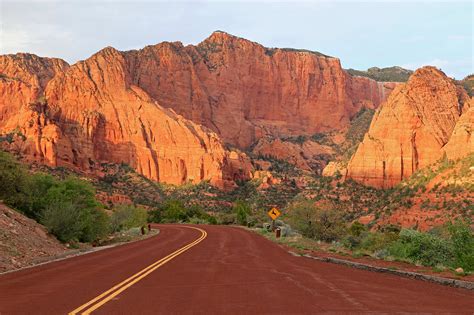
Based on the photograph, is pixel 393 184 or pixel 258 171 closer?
pixel 393 184

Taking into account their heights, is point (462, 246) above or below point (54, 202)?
below

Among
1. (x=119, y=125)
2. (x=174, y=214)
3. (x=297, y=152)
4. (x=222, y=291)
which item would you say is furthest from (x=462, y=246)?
(x=297, y=152)

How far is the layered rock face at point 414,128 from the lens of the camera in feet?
269

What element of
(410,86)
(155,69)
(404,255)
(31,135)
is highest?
(155,69)

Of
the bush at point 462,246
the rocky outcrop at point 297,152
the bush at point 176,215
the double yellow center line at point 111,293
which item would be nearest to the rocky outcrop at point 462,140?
the bush at point 176,215

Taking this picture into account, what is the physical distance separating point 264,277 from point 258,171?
108m

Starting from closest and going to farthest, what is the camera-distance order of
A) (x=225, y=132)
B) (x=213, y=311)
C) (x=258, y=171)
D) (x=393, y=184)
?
(x=213, y=311), (x=393, y=184), (x=258, y=171), (x=225, y=132)

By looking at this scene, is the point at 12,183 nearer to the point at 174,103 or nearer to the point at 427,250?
the point at 427,250

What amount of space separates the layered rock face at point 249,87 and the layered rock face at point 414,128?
6926 centimetres

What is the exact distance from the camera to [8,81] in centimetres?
13738

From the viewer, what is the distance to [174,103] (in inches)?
5758

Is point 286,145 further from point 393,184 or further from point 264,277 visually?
point 264,277

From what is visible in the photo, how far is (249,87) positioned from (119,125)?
59.7 m

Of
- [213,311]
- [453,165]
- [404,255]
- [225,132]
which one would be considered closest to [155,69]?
[225,132]
